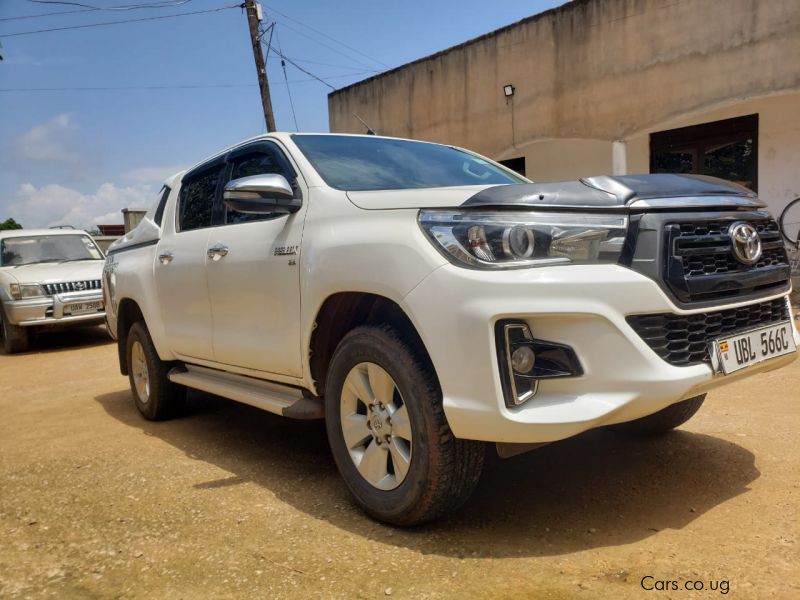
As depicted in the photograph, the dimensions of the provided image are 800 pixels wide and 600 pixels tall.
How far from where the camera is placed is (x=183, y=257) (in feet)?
14.0

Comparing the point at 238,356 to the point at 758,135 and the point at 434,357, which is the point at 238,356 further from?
the point at 758,135

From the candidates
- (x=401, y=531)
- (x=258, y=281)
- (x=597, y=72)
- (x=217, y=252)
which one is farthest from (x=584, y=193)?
(x=597, y=72)

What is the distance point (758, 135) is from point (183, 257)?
29.6 feet

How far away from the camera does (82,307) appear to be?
32.4 feet

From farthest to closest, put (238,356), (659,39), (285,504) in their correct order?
1. (659,39)
2. (238,356)
3. (285,504)

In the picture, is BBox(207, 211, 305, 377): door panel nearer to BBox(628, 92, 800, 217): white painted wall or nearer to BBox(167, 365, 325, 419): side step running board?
BBox(167, 365, 325, 419): side step running board

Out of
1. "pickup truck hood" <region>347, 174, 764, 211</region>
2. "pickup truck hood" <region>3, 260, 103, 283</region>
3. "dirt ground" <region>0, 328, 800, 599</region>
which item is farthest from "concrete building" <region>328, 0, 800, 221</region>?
"pickup truck hood" <region>347, 174, 764, 211</region>

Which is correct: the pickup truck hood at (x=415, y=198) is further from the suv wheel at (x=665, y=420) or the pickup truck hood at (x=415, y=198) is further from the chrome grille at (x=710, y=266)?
the suv wheel at (x=665, y=420)

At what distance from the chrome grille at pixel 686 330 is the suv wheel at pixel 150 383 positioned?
3564 millimetres

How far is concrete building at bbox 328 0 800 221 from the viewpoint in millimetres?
9023

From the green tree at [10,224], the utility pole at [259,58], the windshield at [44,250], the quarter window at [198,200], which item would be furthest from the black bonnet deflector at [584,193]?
the green tree at [10,224]

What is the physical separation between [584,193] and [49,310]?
30.4 feet

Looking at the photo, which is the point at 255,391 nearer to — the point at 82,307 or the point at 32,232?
the point at 82,307

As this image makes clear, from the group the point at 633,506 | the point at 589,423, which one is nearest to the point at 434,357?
the point at 589,423
